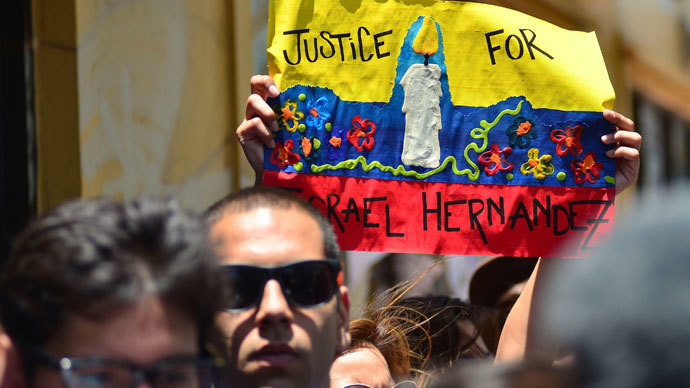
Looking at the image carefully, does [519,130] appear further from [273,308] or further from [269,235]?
[273,308]

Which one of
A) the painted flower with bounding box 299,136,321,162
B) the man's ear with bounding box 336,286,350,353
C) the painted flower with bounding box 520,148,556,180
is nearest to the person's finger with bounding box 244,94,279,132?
the painted flower with bounding box 299,136,321,162

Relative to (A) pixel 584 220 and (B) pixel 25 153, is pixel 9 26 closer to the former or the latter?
(B) pixel 25 153

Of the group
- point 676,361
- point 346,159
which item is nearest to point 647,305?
point 676,361

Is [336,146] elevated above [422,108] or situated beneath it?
situated beneath

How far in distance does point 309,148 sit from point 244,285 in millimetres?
846

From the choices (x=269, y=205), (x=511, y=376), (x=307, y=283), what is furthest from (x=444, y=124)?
(x=511, y=376)

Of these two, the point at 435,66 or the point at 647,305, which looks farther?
the point at 435,66

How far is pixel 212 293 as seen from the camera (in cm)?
140

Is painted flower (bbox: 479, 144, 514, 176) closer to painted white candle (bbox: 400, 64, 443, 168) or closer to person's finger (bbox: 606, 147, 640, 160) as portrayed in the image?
painted white candle (bbox: 400, 64, 443, 168)

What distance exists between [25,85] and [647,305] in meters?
3.34

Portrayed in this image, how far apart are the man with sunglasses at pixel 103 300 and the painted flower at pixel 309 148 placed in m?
1.19

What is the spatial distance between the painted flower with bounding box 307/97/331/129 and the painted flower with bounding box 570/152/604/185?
2.42 ft

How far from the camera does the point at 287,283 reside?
70.3 inches

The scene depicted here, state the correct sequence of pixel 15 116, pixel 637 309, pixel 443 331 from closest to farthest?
1. pixel 637 309
2. pixel 443 331
3. pixel 15 116
